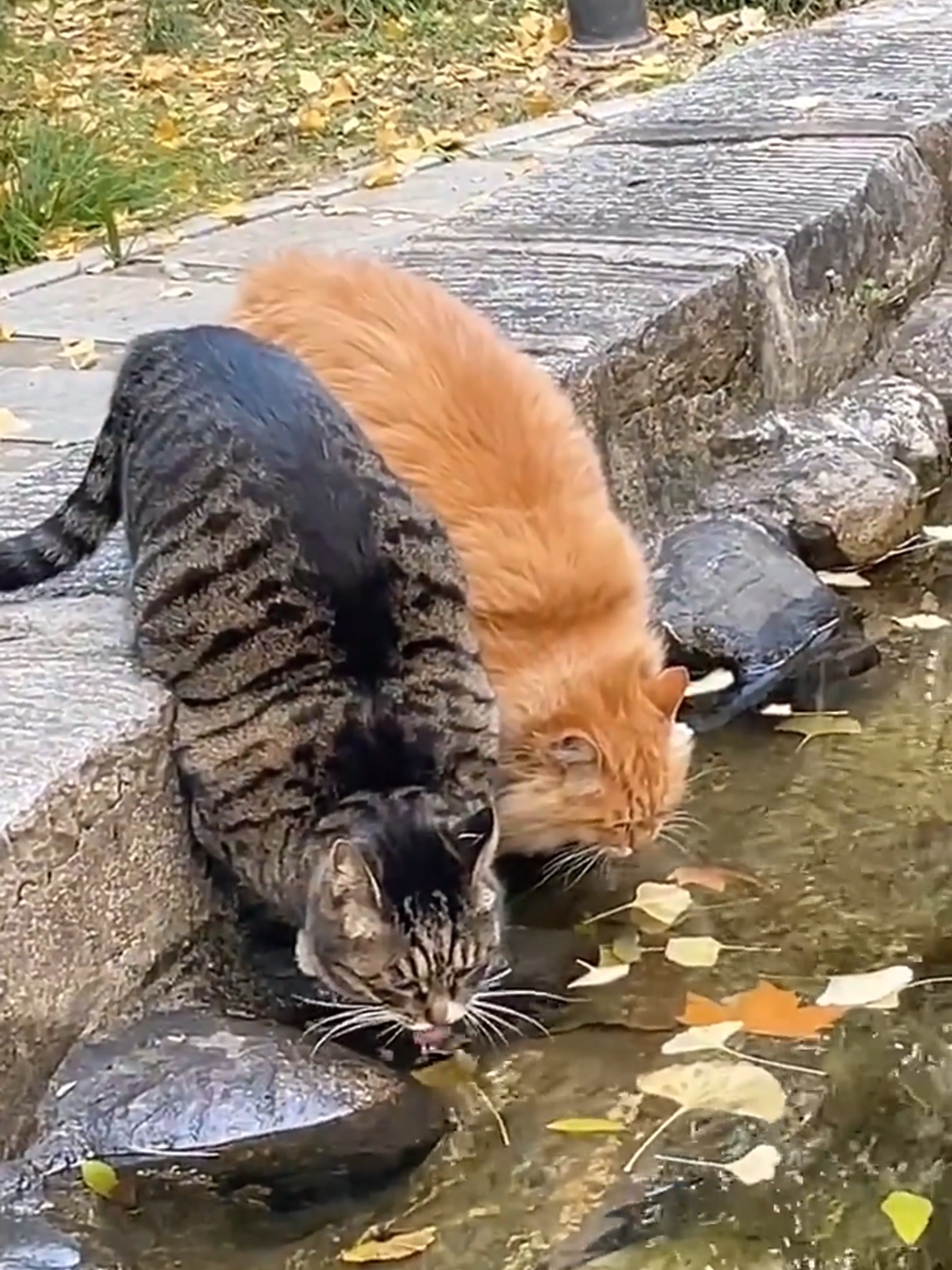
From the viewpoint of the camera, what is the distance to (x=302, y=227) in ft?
21.0

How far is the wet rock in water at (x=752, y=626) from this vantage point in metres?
3.79

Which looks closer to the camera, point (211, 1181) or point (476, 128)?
point (211, 1181)

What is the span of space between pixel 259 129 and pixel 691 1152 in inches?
242

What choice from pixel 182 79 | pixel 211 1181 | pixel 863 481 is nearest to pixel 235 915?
pixel 211 1181

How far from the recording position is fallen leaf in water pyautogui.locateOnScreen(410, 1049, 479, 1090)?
276cm

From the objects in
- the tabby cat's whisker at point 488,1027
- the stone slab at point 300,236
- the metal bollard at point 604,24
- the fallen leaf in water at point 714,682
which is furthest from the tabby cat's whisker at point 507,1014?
the metal bollard at point 604,24

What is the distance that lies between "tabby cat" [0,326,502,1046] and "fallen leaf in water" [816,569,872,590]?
1.31 m

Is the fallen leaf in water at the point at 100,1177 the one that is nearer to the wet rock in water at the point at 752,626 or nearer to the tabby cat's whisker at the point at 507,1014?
the tabby cat's whisker at the point at 507,1014

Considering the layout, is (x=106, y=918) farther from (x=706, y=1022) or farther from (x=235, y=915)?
(x=706, y=1022)

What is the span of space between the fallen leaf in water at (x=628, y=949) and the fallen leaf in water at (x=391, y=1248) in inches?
26.7

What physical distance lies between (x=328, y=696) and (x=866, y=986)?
790 mm

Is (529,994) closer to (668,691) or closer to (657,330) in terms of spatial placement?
(668,691)

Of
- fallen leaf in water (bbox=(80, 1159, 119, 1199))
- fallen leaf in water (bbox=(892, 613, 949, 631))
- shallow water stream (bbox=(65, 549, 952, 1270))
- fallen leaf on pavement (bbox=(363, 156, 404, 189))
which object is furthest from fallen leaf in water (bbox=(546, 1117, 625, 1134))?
fallen leaf on pavement (bbox=(363, 156, 404, 189))

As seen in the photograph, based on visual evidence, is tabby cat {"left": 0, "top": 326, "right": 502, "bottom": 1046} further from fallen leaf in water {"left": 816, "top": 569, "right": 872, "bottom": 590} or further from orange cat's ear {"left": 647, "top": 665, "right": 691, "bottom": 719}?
fallen leaf in water {"left": 816, "top": 569, "right": 872, "bottom": 590}
